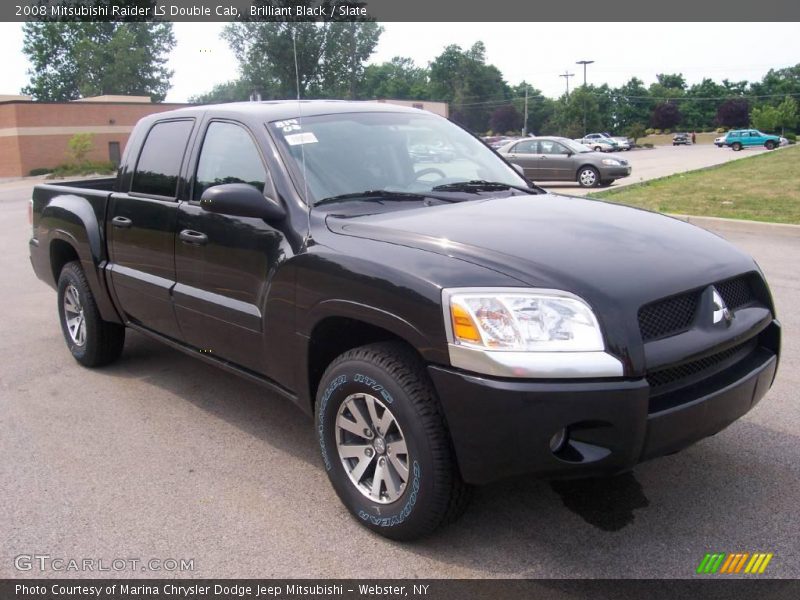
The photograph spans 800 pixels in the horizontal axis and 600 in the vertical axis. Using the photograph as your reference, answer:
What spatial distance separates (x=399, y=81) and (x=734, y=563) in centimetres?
10371

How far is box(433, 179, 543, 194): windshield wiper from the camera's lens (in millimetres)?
4094

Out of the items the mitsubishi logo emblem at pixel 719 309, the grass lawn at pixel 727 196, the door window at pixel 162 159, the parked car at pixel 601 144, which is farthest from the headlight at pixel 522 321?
the parked car at pixel 601 144

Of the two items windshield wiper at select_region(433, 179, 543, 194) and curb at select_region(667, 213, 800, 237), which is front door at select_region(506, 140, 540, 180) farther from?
windshield wiper at select_region(433, 179, 543, 194)

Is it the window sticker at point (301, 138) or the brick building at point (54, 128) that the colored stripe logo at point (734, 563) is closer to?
the window sticker at point (301, 138)

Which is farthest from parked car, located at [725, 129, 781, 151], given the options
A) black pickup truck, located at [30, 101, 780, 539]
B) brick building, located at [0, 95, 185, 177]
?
black pickup truck, located at [30, 101, 780, 539]

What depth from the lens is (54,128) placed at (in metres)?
52.8

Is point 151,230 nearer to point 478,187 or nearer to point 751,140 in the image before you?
point 478,187

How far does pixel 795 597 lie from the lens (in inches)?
106

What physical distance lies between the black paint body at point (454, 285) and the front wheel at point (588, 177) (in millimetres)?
18042

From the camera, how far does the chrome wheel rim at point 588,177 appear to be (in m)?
21.6

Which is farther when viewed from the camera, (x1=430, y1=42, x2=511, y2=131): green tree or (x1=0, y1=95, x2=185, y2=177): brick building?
(x1=430, y1=42, x2=511, y2=131): green tree

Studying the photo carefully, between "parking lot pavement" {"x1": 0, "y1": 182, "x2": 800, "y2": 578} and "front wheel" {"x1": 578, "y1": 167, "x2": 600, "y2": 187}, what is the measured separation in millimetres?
17226

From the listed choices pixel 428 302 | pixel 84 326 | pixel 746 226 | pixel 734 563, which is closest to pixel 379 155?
pixel 428 302

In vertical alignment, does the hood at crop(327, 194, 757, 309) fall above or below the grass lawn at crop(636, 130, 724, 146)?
below
